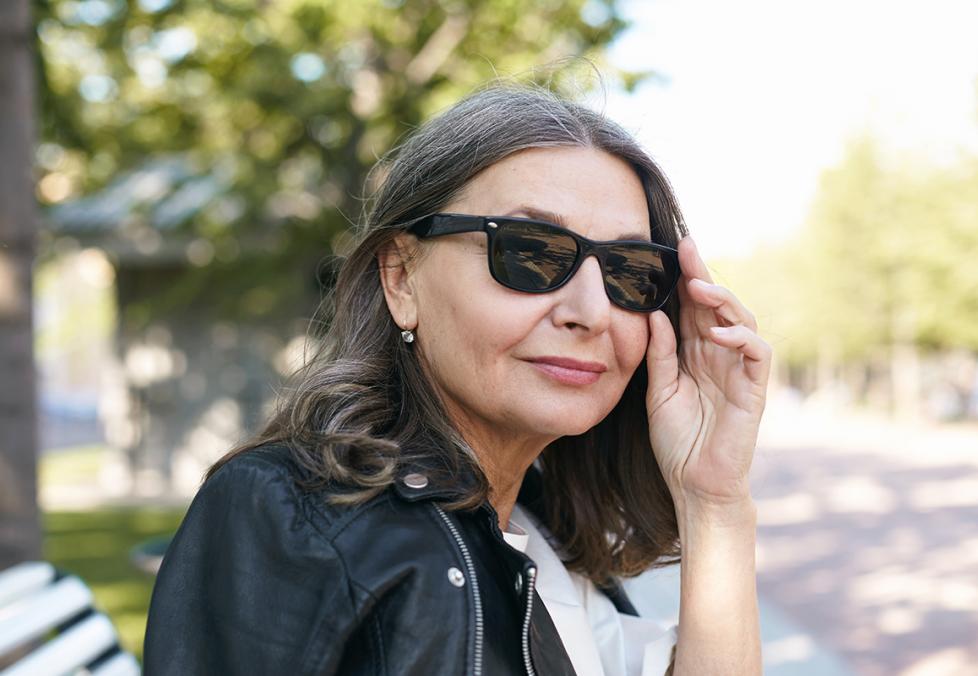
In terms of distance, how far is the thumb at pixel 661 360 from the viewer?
1981 mm

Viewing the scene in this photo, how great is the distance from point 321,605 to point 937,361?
4257 centimetres

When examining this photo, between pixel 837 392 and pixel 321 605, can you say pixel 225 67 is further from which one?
pixel 837 392

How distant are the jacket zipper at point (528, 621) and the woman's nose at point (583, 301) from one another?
Answer: 450 millimetres

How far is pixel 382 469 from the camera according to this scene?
1.52 m

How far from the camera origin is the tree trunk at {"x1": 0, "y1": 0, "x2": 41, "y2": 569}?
12.4 ft

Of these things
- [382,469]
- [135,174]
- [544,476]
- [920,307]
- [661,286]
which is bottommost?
[920,307]

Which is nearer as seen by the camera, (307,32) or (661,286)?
(661,286)

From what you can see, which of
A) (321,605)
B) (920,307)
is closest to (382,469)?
(321,605)

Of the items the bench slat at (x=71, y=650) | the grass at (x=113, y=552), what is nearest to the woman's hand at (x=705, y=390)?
the bench slat at (x=71, y=650)

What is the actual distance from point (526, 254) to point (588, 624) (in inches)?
32.2

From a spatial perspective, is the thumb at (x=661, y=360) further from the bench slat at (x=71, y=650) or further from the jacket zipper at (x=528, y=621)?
the bench slat at (x=71, y=650)

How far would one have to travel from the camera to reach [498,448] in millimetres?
1870

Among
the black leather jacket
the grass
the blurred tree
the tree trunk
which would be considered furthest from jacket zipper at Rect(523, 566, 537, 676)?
the blurred tree

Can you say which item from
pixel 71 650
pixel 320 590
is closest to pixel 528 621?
pixel 320 590
